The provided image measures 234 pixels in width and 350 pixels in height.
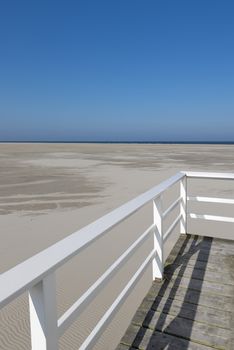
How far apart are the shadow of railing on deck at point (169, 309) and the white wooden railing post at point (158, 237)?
0.48 feet

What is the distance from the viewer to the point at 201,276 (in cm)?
363

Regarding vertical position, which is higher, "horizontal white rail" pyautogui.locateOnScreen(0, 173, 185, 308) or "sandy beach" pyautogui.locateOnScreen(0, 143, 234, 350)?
"horizontal white rail" pyautogui.locateOnScreen(0, 173, 185, 308)

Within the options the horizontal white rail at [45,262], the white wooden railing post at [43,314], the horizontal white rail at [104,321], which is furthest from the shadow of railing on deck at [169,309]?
the white wooden railing post at [43,314]

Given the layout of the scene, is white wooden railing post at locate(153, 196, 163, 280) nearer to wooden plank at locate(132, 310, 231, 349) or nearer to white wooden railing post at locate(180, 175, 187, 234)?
wooden plank at locate(132, 310, 231, 349)

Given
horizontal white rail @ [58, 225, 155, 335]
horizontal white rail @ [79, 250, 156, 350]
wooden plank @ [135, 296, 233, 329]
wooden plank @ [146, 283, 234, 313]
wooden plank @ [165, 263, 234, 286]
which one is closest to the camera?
horizontal white rail @ [58, 225, 155, 335]

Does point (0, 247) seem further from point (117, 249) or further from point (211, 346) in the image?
point (211, 346)

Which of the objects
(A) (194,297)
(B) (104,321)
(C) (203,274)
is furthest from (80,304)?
(C) (203,274)

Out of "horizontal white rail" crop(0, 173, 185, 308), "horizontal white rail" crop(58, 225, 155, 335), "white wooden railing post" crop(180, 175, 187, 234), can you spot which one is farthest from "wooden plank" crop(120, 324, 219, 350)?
"white wooden railing post" crop(180, 175, 187, 234)

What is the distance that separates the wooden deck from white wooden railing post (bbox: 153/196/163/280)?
14cm

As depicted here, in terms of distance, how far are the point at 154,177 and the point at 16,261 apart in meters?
9.64

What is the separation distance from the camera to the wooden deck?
2473 mm

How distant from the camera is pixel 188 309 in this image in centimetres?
292

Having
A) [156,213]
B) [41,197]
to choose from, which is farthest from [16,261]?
[41,197]

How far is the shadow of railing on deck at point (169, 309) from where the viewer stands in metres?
2.49
